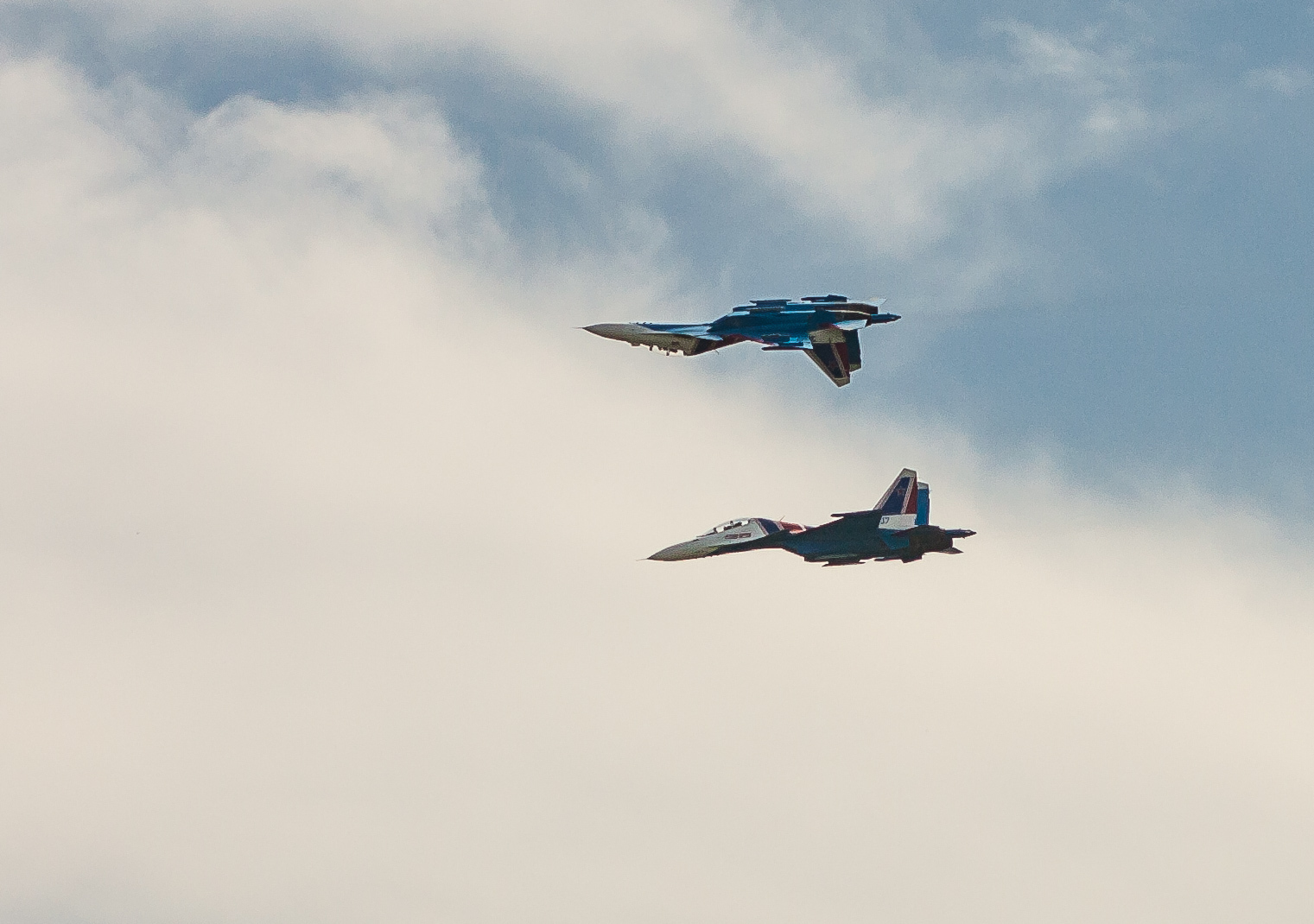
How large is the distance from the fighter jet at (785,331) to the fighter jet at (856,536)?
606 inches

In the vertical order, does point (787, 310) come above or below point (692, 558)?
above

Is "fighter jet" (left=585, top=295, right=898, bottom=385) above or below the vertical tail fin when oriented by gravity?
above

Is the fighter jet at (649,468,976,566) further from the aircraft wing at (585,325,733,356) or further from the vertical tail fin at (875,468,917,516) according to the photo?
the aircraft wing at (585,325,733,356)

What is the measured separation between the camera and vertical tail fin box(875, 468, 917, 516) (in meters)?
143

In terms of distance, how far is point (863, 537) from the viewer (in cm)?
14212

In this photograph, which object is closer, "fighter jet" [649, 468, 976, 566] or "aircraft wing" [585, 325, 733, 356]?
"fighter jet" [649, 468, 976, 566]

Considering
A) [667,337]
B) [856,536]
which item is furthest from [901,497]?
[667,337]

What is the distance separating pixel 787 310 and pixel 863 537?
23.4 meters

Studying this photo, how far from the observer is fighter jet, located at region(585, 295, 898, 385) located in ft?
501

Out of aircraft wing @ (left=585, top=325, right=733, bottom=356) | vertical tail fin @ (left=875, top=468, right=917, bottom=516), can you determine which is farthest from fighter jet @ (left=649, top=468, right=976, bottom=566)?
aircraft wing @ (left=585, top=325, right=733, bottom=356)

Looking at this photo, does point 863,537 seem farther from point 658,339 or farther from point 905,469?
point 658,339

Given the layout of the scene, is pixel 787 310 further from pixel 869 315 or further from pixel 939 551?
pixel 939 551

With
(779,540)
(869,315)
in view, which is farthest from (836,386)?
(779,540)

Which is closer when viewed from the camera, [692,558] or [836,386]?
[692,558]
